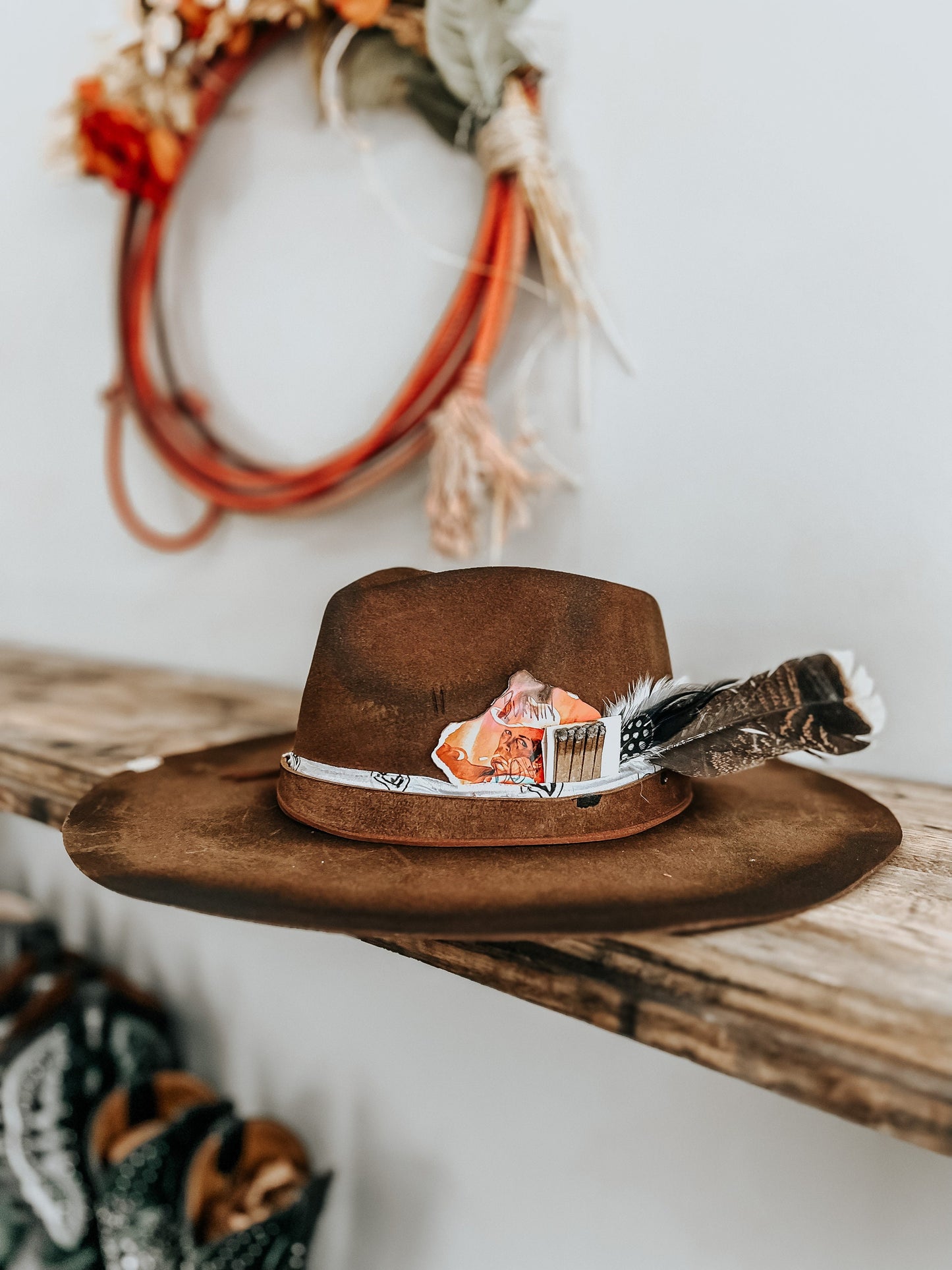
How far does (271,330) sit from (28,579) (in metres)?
0.62

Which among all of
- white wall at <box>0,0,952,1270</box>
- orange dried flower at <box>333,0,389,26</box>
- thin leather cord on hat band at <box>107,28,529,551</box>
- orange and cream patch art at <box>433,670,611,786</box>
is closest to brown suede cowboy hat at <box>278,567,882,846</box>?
orange and cream patch art at <box>433,670,611,786</box>

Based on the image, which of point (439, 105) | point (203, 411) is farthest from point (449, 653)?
point (203, 411)

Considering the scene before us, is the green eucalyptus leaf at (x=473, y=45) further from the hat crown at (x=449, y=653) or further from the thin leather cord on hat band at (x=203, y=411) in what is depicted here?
the hat crown at (x=449, y=653)

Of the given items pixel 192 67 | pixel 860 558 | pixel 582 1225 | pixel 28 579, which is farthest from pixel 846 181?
pixel 28 579

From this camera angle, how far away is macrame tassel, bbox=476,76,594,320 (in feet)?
2.64

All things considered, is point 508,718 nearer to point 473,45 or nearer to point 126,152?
point 473,45

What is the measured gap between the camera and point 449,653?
508 mm

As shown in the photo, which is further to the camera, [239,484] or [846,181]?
[239,484]

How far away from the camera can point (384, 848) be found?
51 cm

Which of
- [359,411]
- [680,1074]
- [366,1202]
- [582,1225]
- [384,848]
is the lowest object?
[366,1202]

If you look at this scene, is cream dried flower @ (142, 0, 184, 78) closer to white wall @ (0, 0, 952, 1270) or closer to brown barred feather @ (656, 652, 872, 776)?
white wall @ (0, 0, 952, 1270)

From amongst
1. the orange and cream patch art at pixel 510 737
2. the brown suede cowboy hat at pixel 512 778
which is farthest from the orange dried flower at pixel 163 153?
the orange and cream patch art at pixel 510 737

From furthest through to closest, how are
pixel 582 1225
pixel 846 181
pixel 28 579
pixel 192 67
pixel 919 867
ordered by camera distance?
pixel 28 579 → pixel 192 67 → pixel 582 1225 → pixel 846 181 → pixel 919 867

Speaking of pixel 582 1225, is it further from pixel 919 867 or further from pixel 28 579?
pixel 28 579
